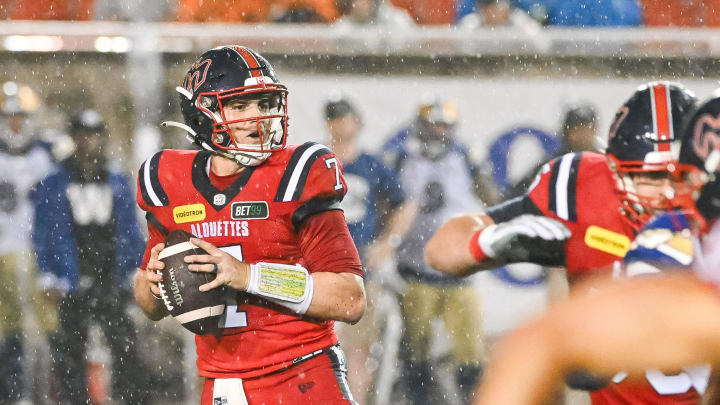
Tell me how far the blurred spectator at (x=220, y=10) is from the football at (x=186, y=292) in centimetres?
341

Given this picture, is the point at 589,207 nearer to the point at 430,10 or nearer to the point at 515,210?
the point at 515,210

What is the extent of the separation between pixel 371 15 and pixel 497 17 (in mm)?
696

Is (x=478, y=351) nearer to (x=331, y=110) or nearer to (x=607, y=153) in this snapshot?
(x=331, y=110)

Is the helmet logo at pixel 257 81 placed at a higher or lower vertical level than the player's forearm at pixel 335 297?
higher

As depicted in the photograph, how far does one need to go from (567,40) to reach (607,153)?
247 cm

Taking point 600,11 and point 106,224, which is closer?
point 106,224

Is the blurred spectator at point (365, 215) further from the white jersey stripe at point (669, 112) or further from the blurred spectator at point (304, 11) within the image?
the white jersey stripe at point (669, 112)

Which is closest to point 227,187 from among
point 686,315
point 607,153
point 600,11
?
point 607,153

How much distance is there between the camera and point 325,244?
3246mm

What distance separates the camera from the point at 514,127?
19.2 feet

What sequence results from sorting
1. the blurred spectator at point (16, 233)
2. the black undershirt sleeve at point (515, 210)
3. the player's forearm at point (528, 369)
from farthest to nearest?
1. the blurred spectator at point (16, 233)
2. the black undershirt sleeve at point (515, 210)
3. the player's forearm at point (528, 369)

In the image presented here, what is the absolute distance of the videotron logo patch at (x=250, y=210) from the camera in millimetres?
3236

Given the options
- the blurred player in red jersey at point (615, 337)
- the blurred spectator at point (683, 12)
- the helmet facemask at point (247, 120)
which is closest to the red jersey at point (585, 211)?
the helmet facemask at point (247, 120)

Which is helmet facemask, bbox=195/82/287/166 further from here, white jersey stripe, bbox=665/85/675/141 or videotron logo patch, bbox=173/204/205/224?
white jersey stripe, bbox=665/85/675/141
